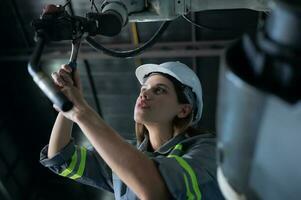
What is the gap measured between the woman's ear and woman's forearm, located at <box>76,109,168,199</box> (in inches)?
23.6

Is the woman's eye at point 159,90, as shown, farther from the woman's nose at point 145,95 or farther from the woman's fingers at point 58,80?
the woman's fingers at point 58,80

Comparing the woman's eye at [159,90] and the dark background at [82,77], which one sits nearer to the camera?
the woman's eye at [159,90]

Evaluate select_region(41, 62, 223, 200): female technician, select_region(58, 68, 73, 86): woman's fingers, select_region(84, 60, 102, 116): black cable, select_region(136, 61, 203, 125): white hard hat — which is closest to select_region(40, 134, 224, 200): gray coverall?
select_region(41, 62, 223, 200): female technician

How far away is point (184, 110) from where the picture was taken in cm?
169

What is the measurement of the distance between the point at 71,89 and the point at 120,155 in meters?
0.24

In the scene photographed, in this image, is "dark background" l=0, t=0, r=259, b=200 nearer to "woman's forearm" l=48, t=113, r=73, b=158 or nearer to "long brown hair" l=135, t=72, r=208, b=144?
"long brown hair" l=135, t=72, r=208, b=144

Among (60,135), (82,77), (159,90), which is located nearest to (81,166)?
(60,135)

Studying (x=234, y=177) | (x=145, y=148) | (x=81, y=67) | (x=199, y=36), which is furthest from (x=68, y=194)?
(x=234, y=177)

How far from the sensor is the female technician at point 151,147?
3.39 ft

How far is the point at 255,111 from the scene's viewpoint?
454 mm

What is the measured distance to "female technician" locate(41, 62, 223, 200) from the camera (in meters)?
1.03

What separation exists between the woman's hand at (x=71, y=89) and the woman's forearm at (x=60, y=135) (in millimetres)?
398

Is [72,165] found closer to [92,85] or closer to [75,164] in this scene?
[75,164]

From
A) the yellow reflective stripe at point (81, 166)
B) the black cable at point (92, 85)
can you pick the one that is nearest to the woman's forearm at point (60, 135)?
the yellow reflective stripe at point (81, 166)
